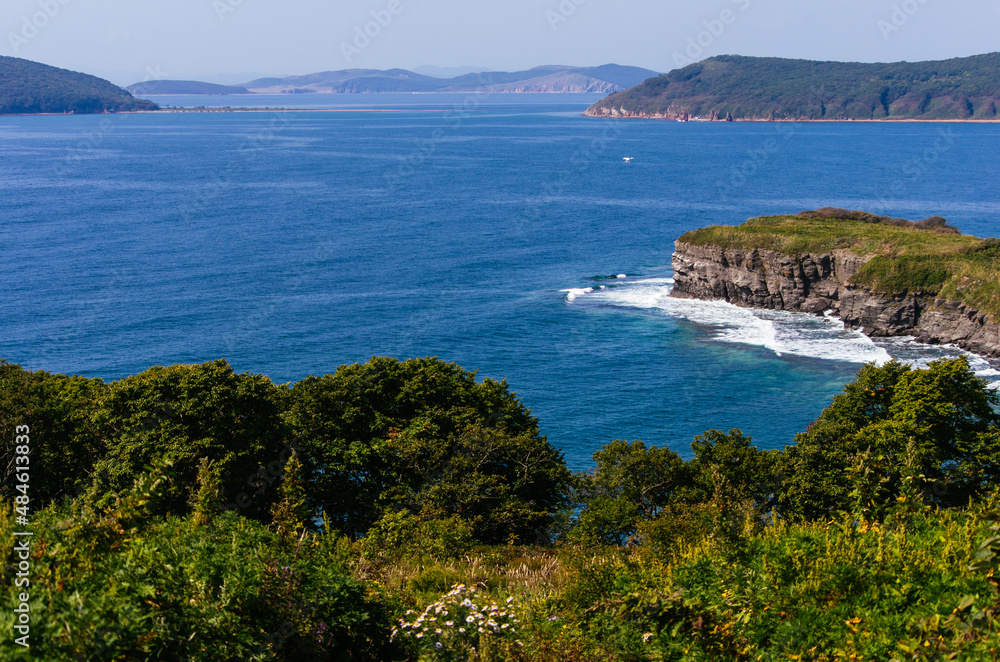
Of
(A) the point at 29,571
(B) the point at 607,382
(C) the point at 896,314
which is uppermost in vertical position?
(A) the point at 29,571

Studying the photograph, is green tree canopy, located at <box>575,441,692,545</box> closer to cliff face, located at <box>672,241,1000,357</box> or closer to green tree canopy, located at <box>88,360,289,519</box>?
green tree canopy, located at <box>88,360,289,519</box>

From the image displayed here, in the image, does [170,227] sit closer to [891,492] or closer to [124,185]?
[124,185]

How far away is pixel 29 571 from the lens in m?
13.1

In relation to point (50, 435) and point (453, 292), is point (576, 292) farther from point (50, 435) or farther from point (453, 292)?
point (50, 435)

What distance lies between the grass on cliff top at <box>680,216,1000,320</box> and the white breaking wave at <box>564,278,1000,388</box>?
5.82 meters

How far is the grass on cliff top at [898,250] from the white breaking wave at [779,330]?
19.1ft

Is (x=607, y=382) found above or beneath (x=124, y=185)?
beneath

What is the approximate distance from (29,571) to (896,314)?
256 feet

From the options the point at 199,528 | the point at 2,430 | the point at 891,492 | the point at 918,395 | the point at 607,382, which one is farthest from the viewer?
the point at 607,382

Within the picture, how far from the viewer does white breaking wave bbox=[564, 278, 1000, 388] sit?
6919 centimetres

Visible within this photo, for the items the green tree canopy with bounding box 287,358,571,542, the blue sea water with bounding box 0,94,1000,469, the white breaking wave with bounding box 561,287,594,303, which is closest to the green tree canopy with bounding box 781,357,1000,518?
the green tree canopy with bounding box 287,358,571,542

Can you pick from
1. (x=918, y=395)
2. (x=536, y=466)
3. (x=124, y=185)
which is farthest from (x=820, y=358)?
(x=124, y=185)

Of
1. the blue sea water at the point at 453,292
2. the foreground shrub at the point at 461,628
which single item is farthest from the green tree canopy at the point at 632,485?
the foreground shrub at the point at 461,628

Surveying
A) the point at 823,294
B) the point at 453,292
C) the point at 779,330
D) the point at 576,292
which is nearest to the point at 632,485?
the point at 779,330
